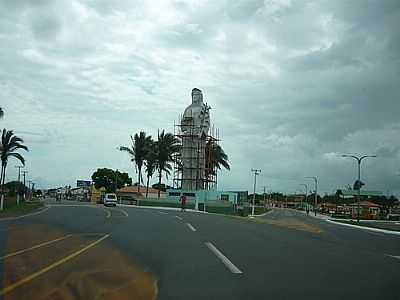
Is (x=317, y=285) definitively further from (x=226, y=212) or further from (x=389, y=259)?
(x=226, y=212)

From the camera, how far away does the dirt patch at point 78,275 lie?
8.62m

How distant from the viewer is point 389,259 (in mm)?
15852

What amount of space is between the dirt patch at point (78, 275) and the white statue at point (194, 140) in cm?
6294

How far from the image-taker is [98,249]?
52.1 ft

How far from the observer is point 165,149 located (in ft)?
271

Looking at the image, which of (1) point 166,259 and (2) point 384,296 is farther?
(1) point 166,259

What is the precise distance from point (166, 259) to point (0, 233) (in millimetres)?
10329

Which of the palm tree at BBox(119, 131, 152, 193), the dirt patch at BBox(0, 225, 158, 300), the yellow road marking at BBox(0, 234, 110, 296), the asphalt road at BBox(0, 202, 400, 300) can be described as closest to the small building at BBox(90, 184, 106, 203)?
the palm tree at BBox(119, 131, 152, 193)

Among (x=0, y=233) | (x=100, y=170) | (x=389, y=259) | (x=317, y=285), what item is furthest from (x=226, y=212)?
(x=100, y=170)

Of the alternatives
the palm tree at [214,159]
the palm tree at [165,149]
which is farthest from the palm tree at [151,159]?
the palm tree at [214,159]

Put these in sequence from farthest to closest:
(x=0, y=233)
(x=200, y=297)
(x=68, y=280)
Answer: (x=0, y=233) → (x=68, y=280) → (x=200, y=297)

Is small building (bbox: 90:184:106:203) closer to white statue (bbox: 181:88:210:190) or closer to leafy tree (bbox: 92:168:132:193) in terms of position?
leafy tree (bbox: 92:168:132:193)

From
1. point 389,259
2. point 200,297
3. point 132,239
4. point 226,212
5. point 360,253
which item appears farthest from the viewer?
point 226,212

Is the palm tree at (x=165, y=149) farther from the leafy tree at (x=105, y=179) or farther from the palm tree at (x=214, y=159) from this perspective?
the leafy tree at (x=105, y=179)
